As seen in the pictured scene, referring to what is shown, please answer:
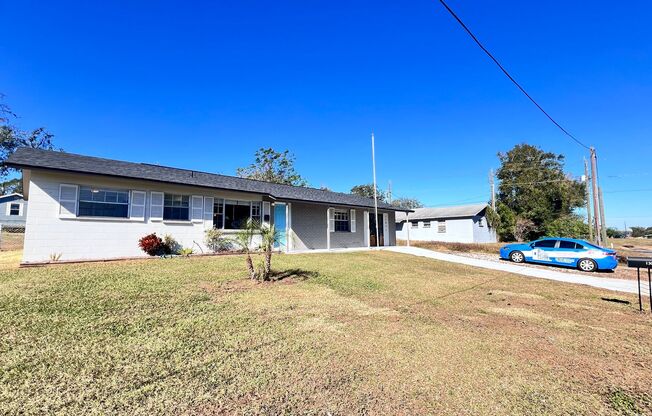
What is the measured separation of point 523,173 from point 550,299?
37653mm

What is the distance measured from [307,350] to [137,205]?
11530mm

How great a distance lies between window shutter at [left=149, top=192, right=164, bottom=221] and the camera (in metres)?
13.1

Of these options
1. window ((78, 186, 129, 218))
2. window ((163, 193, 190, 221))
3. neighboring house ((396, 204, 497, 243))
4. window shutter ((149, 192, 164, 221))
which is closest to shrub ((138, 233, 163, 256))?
window shutter ((149, 192, 164, 221))

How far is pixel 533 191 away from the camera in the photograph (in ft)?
118

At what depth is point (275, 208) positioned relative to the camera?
17.5m

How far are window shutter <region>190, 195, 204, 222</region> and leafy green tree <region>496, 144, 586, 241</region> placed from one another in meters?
31.8

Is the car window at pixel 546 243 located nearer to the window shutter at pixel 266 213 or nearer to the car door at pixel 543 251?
the car door at pixel 543 251

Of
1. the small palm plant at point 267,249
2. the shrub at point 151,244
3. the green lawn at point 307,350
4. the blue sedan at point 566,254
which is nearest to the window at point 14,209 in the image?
the shrub at point 151,244

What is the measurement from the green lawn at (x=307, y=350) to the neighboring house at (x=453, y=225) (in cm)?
2449

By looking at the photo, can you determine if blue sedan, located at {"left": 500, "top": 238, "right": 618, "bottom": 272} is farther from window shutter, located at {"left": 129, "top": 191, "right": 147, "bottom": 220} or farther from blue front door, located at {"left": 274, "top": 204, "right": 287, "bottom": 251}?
window shutter, located at {"left": 129, "top": 191, "right": 147, "bottom": 220}

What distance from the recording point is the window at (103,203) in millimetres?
11625

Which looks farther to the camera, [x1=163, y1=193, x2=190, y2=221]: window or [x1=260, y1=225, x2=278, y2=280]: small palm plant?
[x1=163, y1=193, x2=190, y2=221]: window

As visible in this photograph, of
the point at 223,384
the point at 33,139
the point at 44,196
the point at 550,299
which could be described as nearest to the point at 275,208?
the point at 44,196

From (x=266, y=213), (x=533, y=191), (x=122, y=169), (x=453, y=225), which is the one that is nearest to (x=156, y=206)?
(x=122, y=169)
